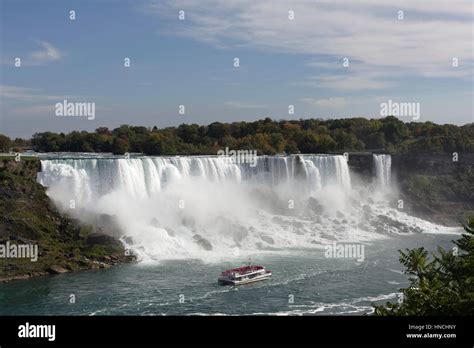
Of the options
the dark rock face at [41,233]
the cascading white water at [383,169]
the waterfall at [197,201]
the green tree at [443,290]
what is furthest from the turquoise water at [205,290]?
the cascading white water at [383,169]

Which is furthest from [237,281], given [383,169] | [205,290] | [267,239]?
[383,169]

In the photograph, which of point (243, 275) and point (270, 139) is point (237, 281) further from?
point (270, 139)

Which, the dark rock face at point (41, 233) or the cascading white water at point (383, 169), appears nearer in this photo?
the dark rock face at point (41, 233)

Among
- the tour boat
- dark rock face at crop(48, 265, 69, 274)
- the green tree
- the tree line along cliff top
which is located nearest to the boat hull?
the tour boat

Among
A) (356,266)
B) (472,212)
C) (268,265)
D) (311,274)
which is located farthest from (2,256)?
(472,212)

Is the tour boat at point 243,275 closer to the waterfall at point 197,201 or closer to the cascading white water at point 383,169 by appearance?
the waterfall at point 197,201

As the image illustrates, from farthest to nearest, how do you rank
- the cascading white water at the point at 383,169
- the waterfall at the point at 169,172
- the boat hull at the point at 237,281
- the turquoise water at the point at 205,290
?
the cascading white water at the point at 383,169 < the waterfall at the point at 169,172 < the boat hull at the point at 237,281 < the turquoise water at the point at 205,290

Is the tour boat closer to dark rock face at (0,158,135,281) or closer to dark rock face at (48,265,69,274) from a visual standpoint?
dark rock face at (0,158,135,281)
